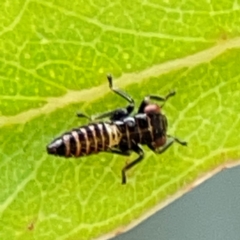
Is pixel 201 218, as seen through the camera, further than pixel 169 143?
Yes

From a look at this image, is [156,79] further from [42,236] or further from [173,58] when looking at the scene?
[42,236]

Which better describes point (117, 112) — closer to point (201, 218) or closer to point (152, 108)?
point (152, 108)

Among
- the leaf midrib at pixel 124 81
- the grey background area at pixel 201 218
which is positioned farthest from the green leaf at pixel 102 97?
the grey background area at pixel 201 218

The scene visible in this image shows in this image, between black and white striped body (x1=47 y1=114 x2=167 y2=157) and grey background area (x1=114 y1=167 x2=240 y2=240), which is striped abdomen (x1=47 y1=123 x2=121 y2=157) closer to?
black and white striped body (x1=47 y1=114 x2=167 y2=157)

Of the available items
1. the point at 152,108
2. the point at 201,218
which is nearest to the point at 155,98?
the point at 152,108

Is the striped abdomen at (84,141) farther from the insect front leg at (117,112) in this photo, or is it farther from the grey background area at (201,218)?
the grey background area at (201,218)

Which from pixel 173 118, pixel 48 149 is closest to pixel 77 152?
pixel 48 149

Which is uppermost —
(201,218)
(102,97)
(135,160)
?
(102,97)
